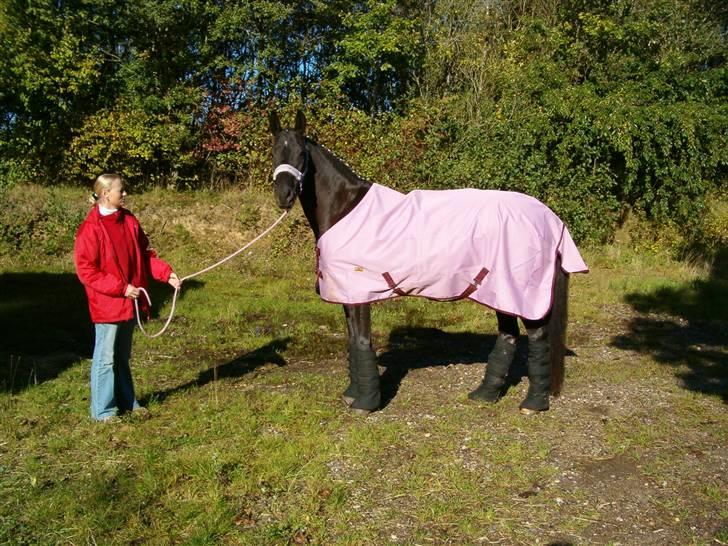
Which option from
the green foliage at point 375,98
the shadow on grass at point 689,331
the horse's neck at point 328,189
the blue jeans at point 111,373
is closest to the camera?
the blue jeans at point 111,373

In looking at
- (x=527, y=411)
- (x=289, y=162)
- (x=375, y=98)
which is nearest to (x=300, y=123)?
(x=289, y=162)

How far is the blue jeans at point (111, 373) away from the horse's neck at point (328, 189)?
175 cm

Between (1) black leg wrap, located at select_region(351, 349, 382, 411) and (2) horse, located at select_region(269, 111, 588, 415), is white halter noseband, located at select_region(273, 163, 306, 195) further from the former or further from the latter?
(1) black leg wrap, located at select_region(351, 349, 382, 411)

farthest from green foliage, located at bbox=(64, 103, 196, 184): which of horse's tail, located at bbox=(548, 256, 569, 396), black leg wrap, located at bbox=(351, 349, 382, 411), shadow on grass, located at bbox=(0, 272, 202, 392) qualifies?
horse's tail, located at bbox=(548, 256, 569, 396)

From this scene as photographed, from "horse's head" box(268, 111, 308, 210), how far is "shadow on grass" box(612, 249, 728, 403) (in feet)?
14.0

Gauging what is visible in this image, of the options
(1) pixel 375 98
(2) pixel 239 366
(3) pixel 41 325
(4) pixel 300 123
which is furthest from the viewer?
(1) pixel 375 98

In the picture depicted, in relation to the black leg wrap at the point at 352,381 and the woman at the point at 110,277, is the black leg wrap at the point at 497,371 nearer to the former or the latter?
the black leg wrap at the point at 352,381

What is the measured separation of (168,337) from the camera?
8.04 meters

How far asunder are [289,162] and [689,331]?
253 inches

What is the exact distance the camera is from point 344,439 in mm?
5086

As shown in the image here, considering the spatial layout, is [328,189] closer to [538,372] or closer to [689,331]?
[538,372]

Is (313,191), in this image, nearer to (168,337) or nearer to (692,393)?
(168,337)

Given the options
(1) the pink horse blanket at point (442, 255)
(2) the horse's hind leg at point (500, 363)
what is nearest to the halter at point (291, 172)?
(1) the pink horse blanket at point (442, 255)

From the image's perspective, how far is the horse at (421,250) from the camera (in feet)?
18.0
